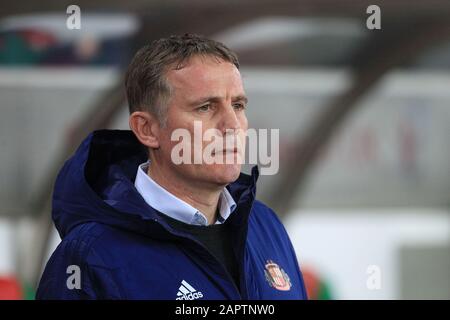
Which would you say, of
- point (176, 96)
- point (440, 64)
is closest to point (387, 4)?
point (440, 64)

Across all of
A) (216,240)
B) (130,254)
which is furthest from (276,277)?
(130,254)

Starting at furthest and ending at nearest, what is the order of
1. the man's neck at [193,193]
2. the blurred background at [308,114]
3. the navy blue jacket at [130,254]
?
the blurred background at [308,114] → the man's neck at [193,193] → the navy blue jacket at [130,254]

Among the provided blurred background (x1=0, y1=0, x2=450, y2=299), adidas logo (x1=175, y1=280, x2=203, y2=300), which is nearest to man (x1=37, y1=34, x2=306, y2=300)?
adidas logo (x1=175, y1=280, x2=203, y2=300)

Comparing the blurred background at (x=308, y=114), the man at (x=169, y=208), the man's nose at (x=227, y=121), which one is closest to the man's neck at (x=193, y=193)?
the man at (x=169, y=208)

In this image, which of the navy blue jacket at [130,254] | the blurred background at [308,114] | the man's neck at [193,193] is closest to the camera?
the navy blue jacket at [130,254]

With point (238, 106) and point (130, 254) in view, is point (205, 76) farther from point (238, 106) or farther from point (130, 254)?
point (130, 254)

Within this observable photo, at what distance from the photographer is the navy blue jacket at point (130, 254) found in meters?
1.38

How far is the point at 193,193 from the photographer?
1.49 m

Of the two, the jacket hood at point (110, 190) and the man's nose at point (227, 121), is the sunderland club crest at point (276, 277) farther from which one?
the man's nose at point (227, 121)

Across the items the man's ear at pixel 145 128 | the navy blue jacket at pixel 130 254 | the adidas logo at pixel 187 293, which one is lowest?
the adidas logo at pixel 187 293

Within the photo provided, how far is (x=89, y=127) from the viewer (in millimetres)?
6125

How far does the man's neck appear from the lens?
1.49 m

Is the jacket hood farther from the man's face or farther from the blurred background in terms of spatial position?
the blurred background

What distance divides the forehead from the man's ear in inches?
3.6
